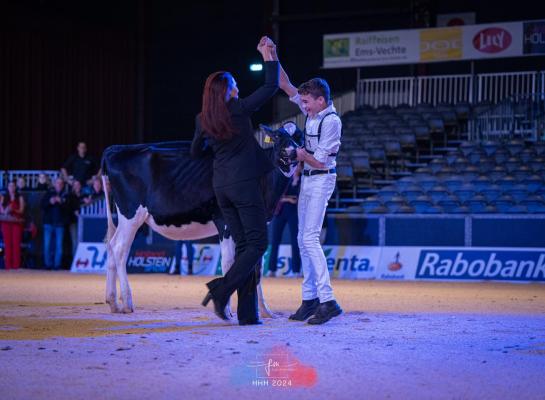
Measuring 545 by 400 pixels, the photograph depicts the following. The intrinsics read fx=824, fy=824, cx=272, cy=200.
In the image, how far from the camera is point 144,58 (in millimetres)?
30312

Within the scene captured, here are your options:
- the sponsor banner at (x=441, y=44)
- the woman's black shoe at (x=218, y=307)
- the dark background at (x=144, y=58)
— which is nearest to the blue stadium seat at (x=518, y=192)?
the sponsor banner at (x=441, y=44)

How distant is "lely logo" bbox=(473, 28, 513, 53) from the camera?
2439 centimetres

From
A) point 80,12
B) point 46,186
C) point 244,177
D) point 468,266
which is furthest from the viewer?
point 80,12

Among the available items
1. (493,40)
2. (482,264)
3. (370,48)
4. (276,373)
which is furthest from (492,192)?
(276,373)

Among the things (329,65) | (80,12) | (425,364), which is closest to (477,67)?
(329,65)

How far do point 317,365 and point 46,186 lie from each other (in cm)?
1722

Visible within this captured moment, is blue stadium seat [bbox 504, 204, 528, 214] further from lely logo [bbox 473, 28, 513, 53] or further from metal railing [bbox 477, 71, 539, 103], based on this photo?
lely logo [bbox 473, 28, 513, 53]

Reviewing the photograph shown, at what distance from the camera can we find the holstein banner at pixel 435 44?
2417 cm

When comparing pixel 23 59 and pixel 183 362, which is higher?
pixel 23 59

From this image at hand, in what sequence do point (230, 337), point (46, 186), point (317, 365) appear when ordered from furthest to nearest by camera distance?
point (46, 186), point (230, 337), point (317, 365)

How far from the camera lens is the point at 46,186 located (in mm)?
21609

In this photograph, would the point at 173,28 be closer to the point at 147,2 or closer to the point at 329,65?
the point at 147,2

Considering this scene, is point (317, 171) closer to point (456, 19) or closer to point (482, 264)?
point (482, 264)

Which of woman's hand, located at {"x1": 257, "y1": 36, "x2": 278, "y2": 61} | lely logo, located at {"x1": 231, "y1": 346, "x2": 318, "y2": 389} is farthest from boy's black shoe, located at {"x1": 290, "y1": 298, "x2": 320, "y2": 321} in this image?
woman's hand, located at {"x1": 257, "y1": 36, "x2": 278, "y2": 61}
